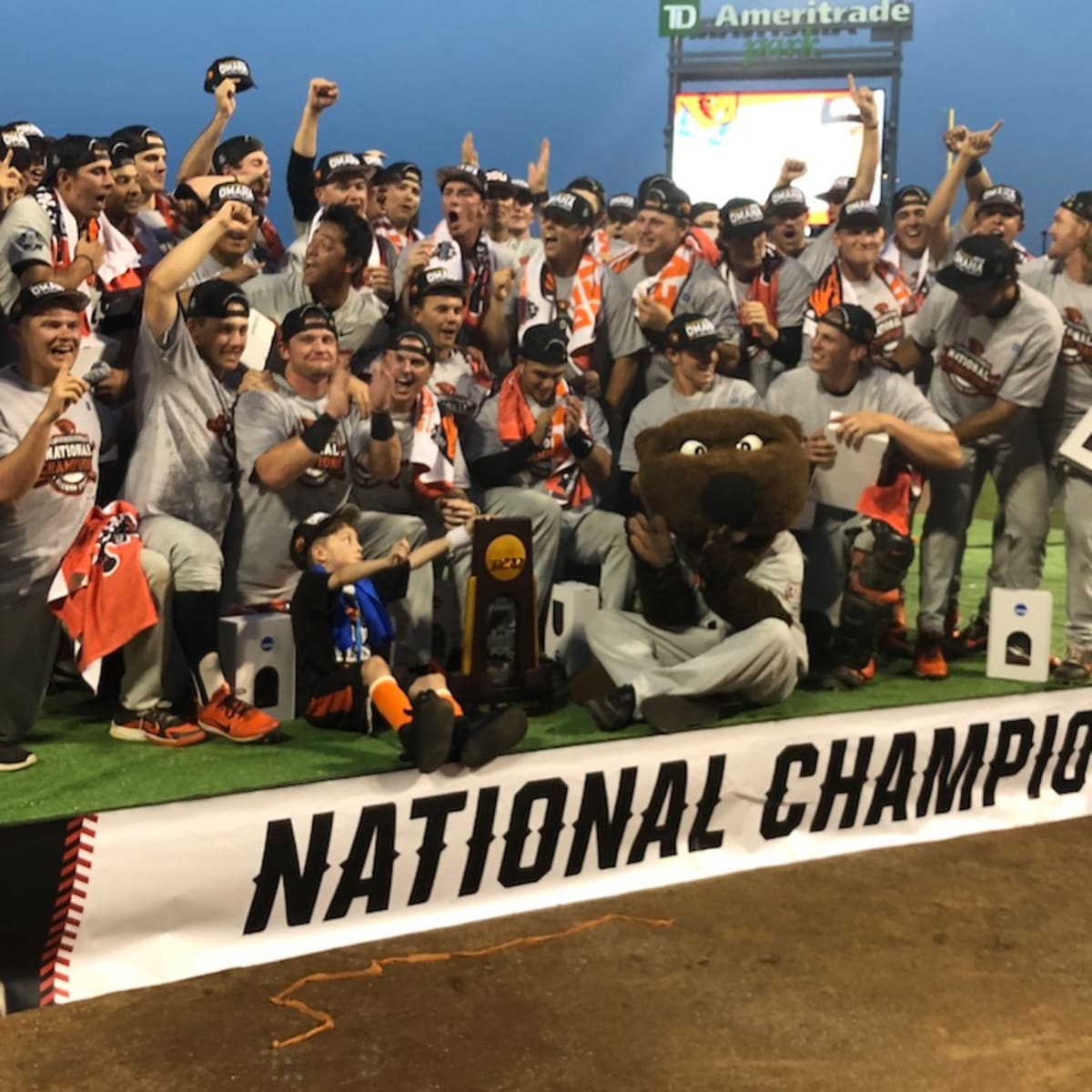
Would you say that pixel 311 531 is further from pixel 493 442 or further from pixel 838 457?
Answer: pixel 838 457

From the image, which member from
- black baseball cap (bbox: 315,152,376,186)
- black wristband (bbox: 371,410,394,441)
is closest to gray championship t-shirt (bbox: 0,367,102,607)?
black wristband (bbox: 371,410,394,441)

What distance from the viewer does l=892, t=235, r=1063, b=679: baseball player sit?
14.4 ft

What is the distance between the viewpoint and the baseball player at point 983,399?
4.40 meters

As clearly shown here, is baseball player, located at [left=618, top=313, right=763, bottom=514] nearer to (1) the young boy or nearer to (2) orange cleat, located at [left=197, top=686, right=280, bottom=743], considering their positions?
(1) the young boy

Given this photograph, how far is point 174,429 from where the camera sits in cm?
347

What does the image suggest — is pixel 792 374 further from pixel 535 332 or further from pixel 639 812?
pixel 639 812

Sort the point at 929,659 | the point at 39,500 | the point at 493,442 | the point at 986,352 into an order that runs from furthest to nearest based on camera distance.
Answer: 1. the point at 986,352
2. the point at 929,659
3. the point at 493,442
4. the point at 39,500

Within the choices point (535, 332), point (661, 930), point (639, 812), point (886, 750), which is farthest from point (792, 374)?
point (661, 930)

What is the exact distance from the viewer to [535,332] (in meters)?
4.15

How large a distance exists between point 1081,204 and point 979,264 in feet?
1.99

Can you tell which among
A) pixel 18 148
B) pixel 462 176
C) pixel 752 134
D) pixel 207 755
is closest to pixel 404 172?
pixel 462 176

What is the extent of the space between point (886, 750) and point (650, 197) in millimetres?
2158

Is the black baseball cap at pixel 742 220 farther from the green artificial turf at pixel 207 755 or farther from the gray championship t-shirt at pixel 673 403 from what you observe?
the green artificial turf at pixel 207 755

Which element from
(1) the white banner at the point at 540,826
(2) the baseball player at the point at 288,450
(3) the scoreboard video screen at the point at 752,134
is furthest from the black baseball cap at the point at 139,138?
(3) the scoreboard video screen at the point at 752,134
